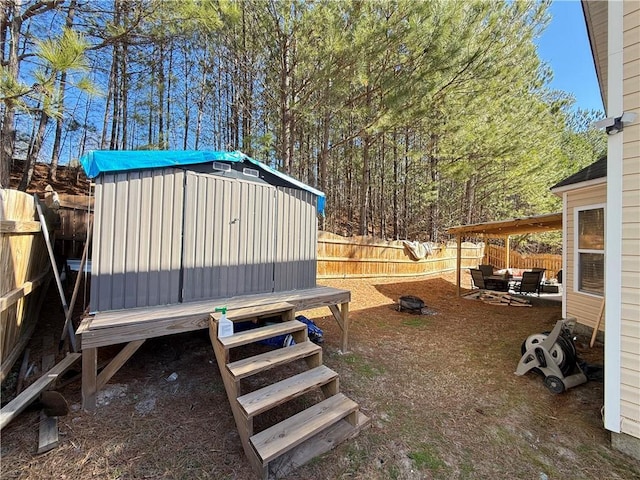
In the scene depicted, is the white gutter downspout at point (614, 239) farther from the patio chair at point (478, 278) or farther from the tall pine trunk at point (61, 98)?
the patio chair at point (478, 278)

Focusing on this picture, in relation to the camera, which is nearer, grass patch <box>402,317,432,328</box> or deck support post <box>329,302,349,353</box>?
deck support post <box>329,302,349,353</box>

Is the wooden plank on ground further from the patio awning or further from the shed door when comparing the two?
the patio awning

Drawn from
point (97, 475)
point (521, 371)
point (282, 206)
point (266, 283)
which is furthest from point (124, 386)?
point (521, 371)

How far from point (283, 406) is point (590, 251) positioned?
18.6 ft

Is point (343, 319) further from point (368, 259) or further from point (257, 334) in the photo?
point (368, 259)

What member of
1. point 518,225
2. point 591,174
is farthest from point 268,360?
point 518,225

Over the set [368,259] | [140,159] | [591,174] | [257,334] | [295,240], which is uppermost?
[591,174]

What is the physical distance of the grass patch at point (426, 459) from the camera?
7.18 ft

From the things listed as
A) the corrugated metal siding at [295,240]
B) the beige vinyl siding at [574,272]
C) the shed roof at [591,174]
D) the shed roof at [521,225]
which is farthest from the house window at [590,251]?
the corrugated metal siding at [295,240]

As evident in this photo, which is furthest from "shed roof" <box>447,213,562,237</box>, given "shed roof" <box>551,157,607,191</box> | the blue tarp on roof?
the blue tarp on roof

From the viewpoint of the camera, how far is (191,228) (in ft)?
10.9

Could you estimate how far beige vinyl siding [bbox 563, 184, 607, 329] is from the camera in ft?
15.8

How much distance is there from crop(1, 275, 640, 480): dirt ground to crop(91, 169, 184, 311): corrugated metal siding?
86 centimetres

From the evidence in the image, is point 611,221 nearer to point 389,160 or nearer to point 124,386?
point 124,386
